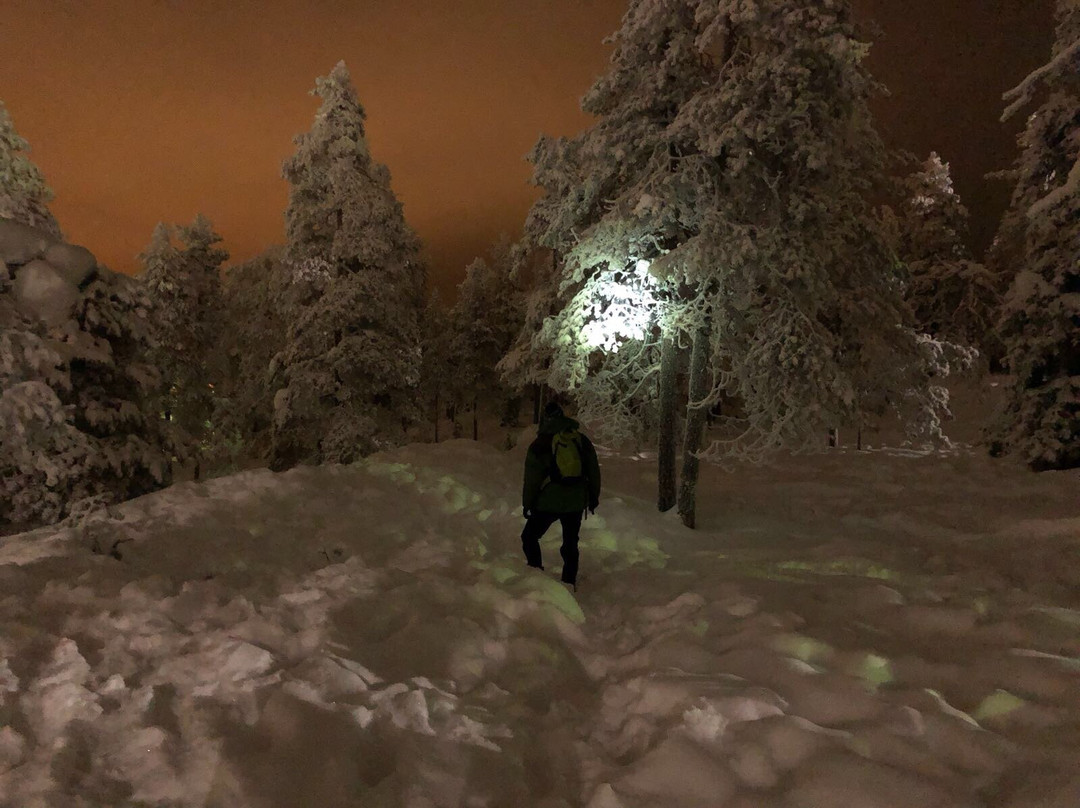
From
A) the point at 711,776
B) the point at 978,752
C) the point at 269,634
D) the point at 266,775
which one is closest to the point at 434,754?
the point at 266,775

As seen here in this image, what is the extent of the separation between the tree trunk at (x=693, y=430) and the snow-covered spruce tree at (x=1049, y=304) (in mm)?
9170

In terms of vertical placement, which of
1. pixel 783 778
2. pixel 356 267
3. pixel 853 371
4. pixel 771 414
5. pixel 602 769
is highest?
pixel 356 267

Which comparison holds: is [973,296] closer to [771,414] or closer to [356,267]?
[771,414]

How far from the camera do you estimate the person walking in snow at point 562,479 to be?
682 centimetres

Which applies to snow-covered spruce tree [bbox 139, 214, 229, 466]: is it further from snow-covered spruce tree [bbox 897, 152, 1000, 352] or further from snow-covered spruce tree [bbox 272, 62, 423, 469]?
snow-covered spruce tree [bbox 897, 152, 1000, 352]

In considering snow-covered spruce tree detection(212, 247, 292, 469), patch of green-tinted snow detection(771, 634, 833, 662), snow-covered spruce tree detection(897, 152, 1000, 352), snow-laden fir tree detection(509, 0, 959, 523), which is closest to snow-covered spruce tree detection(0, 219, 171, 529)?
snow-covered spruce tree detection(212, 247, 292, 469)

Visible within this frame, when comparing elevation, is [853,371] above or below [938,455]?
above

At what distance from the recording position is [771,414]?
10445mm

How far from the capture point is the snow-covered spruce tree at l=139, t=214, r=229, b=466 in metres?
27.2

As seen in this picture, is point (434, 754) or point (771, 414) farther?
point (771, 414)

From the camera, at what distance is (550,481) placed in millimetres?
6898

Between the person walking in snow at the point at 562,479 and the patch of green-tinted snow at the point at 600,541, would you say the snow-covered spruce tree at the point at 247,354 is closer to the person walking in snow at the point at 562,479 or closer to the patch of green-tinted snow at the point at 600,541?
the patch of green-tinted snow at the point at 600,541

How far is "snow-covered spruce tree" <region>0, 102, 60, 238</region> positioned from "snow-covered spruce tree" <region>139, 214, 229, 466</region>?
37.1 feet

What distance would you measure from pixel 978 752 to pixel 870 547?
630 centimetres
